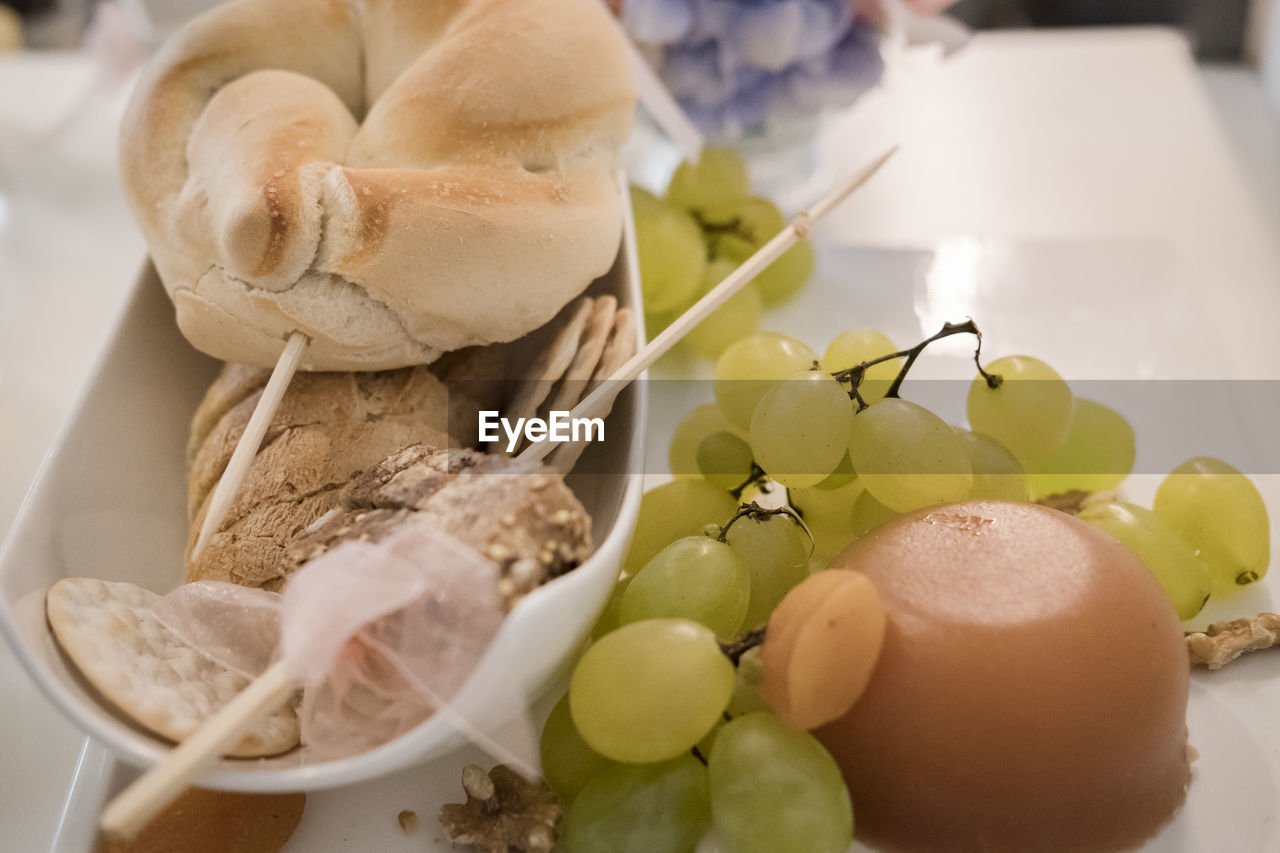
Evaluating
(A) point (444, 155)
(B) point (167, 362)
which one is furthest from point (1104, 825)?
(B) point (167, 362)

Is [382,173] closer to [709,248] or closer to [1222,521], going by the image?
[709,248]

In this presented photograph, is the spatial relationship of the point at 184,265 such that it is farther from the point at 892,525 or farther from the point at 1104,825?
the point at 1104,825

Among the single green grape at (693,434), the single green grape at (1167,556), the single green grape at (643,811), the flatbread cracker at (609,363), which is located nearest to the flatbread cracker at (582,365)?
the flatbread cracker at (609,363)

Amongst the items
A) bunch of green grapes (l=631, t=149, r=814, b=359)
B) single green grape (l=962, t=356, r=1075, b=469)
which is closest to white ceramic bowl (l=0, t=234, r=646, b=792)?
bunch of green grapes (l=631, t=149, r=814, b=359)

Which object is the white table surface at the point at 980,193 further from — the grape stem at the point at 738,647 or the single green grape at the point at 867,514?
the grape stem at the point at 738,647

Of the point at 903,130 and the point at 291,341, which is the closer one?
the point at 291,341

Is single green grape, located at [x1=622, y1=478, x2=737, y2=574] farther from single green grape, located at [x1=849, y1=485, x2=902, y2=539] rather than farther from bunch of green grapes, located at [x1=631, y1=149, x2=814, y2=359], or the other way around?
bunch of green grapes, located at [x1=631, y1=149, x2=814, y2=359]
